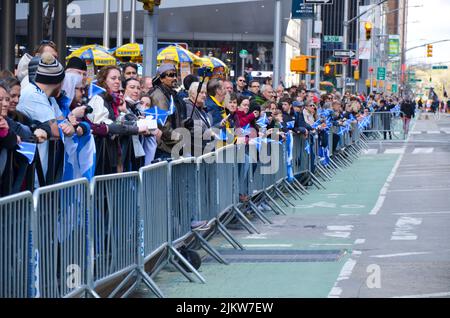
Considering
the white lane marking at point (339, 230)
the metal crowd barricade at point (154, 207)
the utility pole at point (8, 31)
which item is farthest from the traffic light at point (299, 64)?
the metal crowd barricade at point (154, 207)

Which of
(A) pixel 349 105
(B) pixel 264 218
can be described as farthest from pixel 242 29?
(B) pixel 264 218

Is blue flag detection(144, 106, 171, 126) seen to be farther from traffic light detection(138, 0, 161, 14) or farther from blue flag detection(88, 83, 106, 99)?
traffic light detection(138, 0, 161, 14)

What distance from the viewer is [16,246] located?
6.89 metres

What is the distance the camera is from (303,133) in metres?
22.7

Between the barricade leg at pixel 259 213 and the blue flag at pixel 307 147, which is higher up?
the blue flag at pixel 307 147

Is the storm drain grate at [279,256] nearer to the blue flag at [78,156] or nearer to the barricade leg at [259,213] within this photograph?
the blue flag at [78,156]

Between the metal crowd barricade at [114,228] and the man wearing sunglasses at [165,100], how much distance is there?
3.39m

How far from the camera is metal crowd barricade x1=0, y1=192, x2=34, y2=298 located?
22.0ft

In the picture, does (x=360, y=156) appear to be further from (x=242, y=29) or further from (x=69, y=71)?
(x=242, y=29)

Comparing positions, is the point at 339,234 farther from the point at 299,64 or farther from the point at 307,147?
the point at 299,64

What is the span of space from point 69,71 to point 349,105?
29786 mm

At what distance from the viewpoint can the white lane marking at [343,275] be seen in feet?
33.7

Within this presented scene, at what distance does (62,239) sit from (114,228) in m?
1.31

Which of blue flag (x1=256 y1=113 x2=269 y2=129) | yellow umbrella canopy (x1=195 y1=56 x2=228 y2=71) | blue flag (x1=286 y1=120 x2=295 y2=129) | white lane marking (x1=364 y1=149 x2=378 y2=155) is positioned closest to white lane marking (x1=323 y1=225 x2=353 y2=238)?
blue flag (x1=256 y1=113 x2=269 y2=129)
